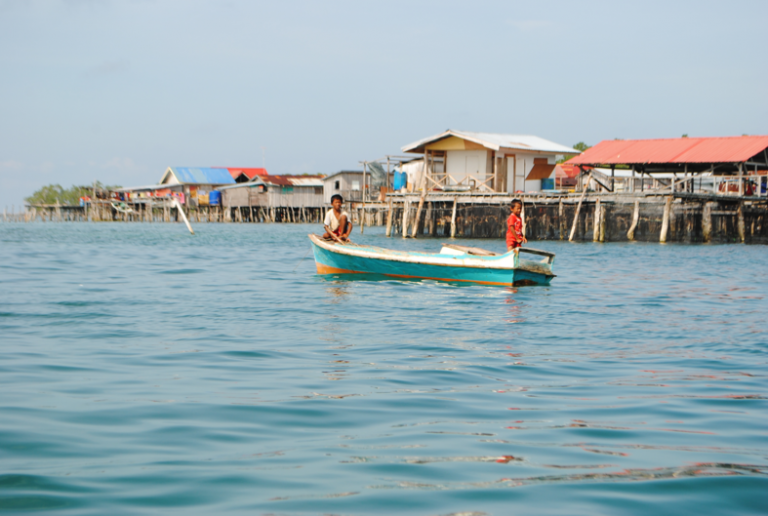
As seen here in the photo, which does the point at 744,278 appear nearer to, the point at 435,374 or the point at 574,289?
the point at 574,289

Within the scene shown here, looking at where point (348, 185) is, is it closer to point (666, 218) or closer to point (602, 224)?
point (602, 224)

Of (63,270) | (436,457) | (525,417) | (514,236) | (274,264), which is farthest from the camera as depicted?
(274,264)

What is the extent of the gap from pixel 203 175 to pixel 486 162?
41.5 meters

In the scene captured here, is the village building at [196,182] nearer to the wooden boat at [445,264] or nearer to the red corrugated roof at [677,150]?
the red corrugated roof at [677,150]

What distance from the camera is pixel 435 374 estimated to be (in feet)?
22.1

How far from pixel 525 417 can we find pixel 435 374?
60.2 inches

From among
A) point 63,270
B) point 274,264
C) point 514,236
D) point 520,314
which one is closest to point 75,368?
point 520,314

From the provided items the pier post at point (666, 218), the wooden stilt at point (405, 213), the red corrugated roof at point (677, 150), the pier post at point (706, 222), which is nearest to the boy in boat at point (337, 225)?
the pier post at point (666, 218)

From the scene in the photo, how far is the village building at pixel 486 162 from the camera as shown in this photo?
34000 mm

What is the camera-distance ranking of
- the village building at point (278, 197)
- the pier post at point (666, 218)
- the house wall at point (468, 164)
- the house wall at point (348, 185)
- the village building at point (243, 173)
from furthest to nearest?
1. the village building at point (243, 173)
2. the village building at point (278, 197)
3. the house wall at point (348, 185)
4. the house wall at point (468, 164)
5. the pier post at point (666, 218)

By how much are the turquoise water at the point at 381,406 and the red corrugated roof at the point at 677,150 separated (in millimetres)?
21504

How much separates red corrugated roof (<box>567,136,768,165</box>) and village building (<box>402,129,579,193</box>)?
172 cm

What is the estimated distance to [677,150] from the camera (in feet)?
109

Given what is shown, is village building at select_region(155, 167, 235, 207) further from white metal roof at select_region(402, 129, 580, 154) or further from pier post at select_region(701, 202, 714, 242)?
pier post at select_region(701, 202, 714, 242)
